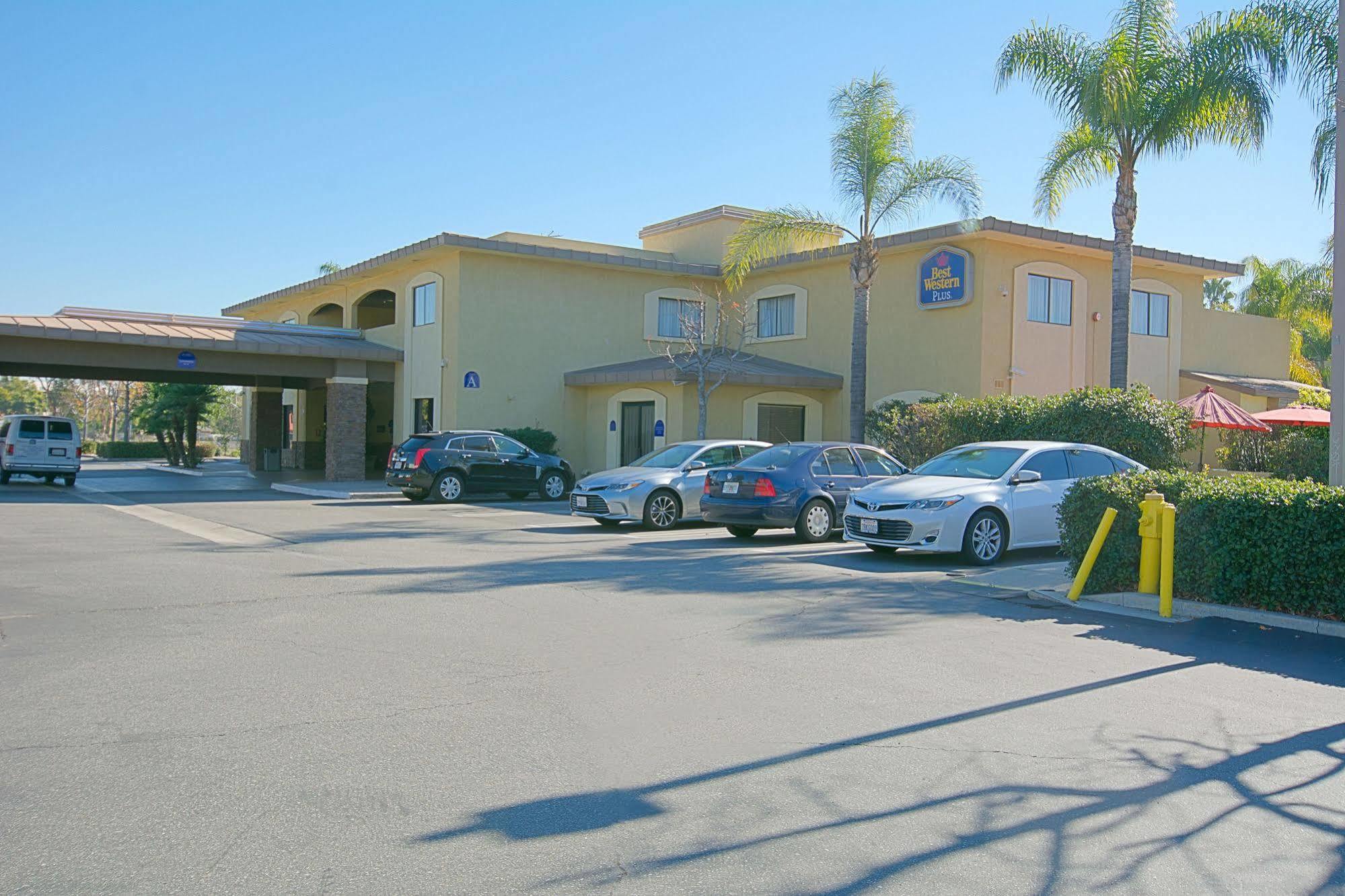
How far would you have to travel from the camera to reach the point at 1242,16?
1950 centimetres

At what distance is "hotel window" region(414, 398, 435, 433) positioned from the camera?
96.9 ft

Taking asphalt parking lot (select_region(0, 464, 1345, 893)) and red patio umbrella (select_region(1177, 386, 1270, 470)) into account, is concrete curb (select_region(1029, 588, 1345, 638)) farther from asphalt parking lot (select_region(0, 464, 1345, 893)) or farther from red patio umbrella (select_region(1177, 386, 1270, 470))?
red patio umbrella (select_region(1177, 386, 1270, 470))

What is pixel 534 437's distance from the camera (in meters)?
28.0

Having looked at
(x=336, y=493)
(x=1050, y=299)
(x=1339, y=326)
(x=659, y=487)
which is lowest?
(x=336, y=493)

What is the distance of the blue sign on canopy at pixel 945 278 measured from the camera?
81.4 ft

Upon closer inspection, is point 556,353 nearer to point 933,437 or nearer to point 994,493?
point 933,437

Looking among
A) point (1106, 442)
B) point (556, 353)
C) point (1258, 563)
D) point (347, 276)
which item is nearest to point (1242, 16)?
point (1106, 442)

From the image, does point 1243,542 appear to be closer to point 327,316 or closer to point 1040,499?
point 1040,499

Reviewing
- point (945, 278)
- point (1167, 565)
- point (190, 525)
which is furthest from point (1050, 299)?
point (190, 525)

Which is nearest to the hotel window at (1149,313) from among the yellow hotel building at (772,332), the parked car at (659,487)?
the yellow hotel building at (772,332)

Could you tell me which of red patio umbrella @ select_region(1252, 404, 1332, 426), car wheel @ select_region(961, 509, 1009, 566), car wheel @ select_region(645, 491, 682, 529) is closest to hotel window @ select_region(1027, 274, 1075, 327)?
red patio umbrella @ select_region(1252, 404, 1332, 426)

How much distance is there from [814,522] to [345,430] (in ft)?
59.5

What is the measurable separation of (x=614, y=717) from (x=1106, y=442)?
14085 millimetres

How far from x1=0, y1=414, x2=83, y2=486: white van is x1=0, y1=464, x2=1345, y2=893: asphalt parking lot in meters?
19.0
